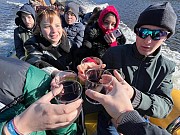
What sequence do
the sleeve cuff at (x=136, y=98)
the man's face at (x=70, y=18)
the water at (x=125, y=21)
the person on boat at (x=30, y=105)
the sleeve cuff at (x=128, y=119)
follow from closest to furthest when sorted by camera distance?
the person on boat at (x=30, y=105) < the sleeve cuff at (x=128, y=119) < the sleeve cuff at (x=136, y=98) < the man's face at (x=70, y=18) < the water at (x=125, y=21)

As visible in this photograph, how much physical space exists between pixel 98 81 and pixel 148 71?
782 mm

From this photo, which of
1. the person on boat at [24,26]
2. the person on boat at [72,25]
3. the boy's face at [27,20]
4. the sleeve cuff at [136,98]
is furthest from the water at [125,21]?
the sleeve cuff at [136,98]

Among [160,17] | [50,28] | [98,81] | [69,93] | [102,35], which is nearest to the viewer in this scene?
[69,93]

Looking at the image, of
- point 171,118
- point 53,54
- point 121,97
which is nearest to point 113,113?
point 121,97

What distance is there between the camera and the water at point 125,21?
5464mm

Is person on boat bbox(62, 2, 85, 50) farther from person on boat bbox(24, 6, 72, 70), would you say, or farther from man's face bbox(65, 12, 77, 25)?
person on boat bbox(24, 6, 72, 70)

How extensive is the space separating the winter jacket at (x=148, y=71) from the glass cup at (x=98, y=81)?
0.57 meters

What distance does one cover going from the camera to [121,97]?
40.6 inches

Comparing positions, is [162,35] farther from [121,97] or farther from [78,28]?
[78,28]

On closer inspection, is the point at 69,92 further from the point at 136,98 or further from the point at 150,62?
the point at 150,62

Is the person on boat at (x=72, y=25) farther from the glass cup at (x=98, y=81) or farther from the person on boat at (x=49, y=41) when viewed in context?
the glass cup at (x=98, y=81)

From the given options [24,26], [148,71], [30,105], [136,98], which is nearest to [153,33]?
[148,71]

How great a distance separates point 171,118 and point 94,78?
1136mm

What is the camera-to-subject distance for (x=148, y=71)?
1935 millimetres
